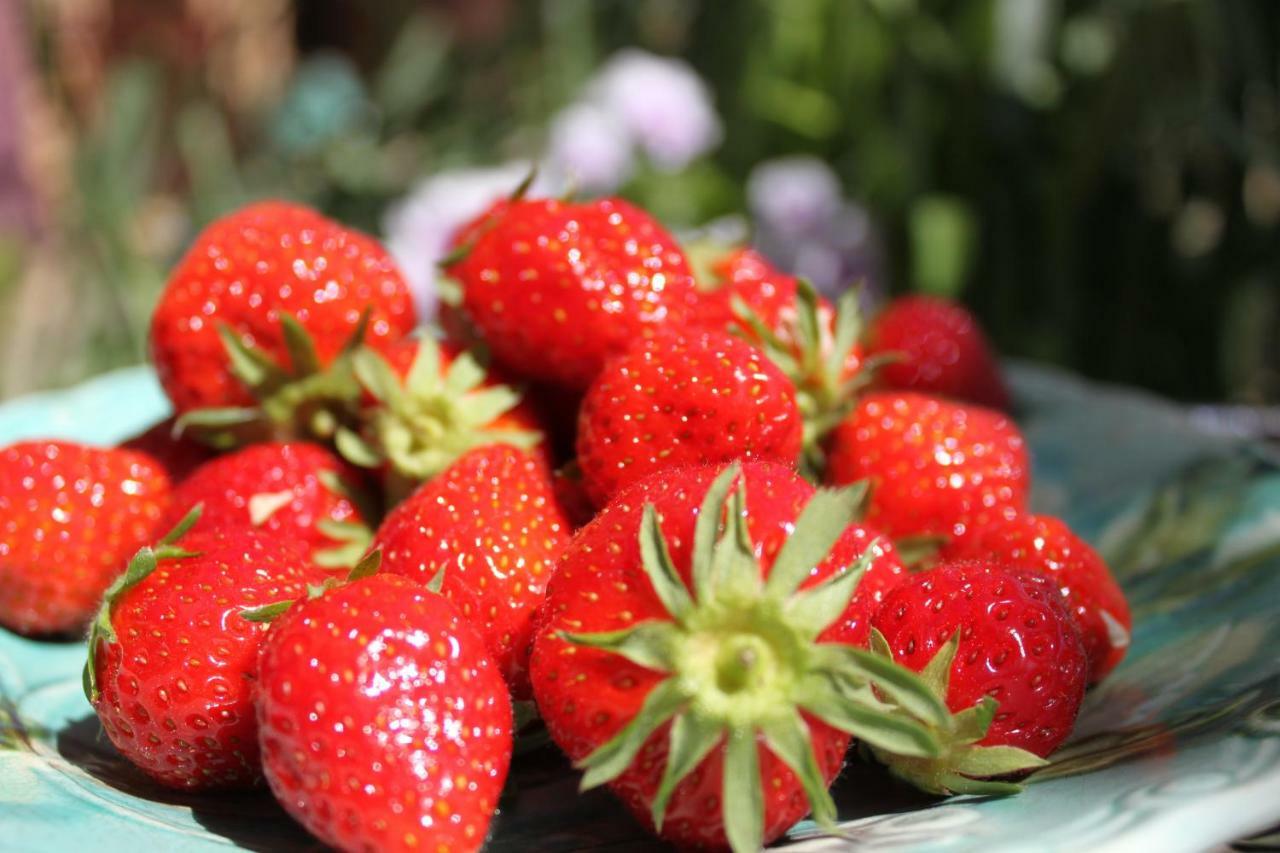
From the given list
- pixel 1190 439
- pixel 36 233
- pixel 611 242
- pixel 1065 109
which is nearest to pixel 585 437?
pixel 611 242

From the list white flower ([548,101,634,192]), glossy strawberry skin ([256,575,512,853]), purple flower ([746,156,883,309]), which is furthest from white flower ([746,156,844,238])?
glossy strawberry skin ([256,575,512,853])

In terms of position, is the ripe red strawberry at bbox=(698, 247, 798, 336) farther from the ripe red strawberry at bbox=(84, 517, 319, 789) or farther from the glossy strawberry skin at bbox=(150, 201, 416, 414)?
the ripe red strawberry at bbox=(84, 517, 319, 789)

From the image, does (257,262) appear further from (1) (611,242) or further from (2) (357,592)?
(2) (357,592)

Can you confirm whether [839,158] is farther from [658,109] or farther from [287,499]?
[287,499]

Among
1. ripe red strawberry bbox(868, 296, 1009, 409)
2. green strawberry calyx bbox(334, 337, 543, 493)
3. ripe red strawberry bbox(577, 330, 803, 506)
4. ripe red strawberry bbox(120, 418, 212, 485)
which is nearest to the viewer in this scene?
ripe red strawberry bbox(577, 330, 803, 506)

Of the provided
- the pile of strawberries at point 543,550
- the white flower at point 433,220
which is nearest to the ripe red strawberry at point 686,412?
the pile of strawberries at point 543,550

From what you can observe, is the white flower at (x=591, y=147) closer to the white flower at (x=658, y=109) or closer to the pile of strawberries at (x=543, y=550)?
the white flower at (x=658, y=109)
